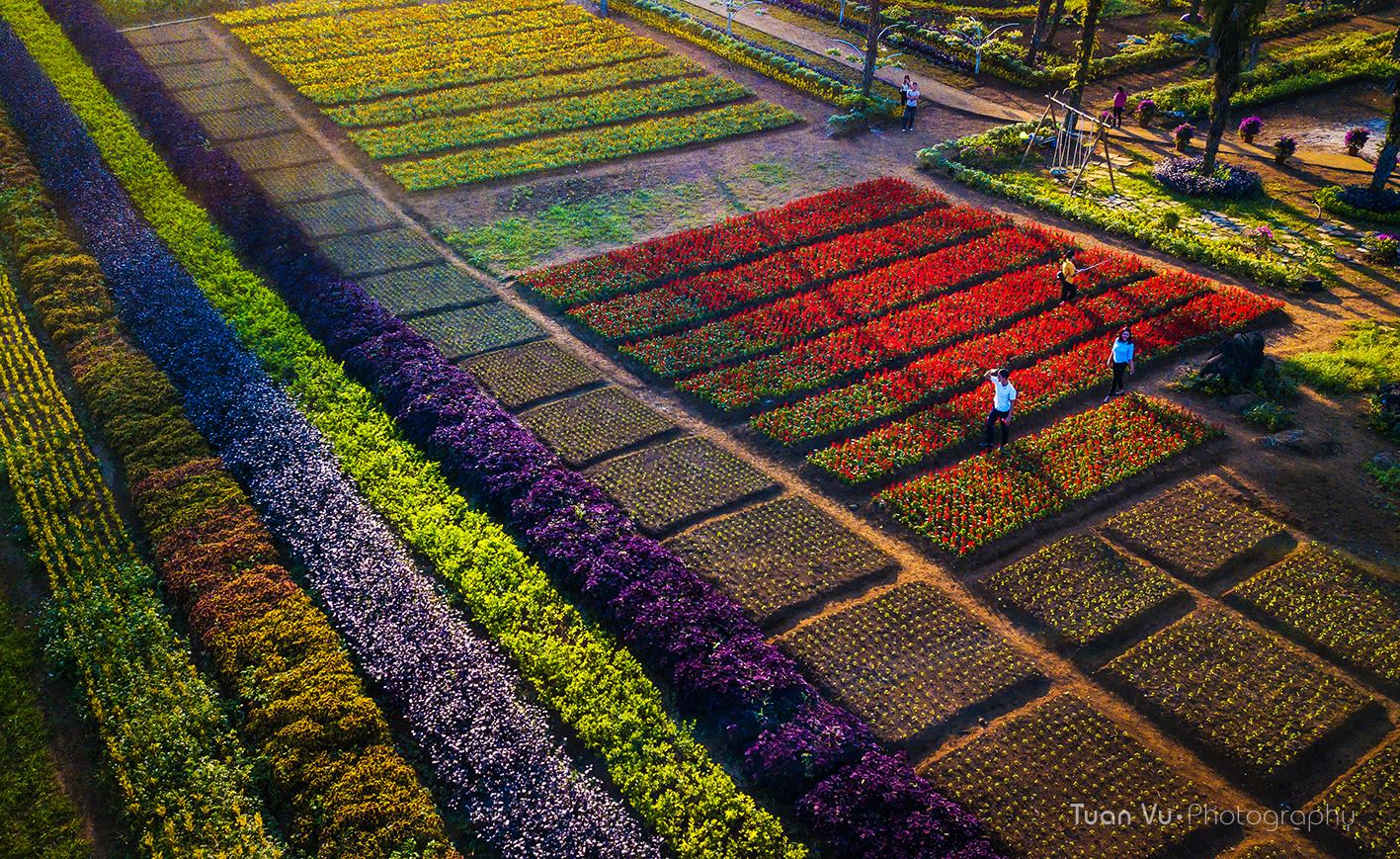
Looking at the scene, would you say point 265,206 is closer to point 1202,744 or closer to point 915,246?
point 915,246

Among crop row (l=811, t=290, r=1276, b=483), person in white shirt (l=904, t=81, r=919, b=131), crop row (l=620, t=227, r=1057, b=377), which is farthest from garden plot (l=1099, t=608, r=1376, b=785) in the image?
person in white shirt (l=904, t=81, r=919, b=131)

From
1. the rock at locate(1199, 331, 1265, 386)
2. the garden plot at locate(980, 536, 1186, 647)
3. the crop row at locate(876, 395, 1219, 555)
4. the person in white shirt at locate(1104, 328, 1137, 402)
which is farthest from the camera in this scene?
the rock at locate(1199, 331, 1265, 386)

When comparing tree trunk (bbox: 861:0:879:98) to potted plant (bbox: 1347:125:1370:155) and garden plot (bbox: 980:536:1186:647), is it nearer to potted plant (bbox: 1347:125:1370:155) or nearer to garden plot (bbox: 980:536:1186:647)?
potted plant (bbox: 1347:125:1370:155)

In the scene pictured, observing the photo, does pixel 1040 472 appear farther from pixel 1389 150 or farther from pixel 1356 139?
pixel 1356 139

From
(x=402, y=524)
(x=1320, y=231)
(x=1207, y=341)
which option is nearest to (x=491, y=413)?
(x=402, y=524)

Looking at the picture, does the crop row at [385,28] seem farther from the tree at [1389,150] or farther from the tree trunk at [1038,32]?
the tree at [1389,150]

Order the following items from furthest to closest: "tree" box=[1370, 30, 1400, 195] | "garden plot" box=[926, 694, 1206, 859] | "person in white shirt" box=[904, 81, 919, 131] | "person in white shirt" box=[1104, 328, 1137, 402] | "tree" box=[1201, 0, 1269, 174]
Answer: "person in white shirt" box=[904, 81, 919, 131] < "tree" box=[1370, 30, 1400, 195] < "tree" box=[1201, 0, 1269, 174] < "person in white shirt" box=[1104, 328, 1137, 402] < "garden plot" box=[926, 694, 1206, 859]
